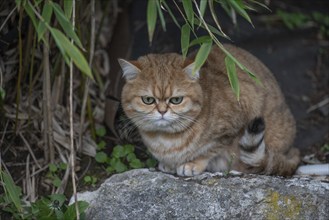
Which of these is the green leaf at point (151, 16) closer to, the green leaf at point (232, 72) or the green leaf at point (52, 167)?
the green leaf at point (232, 72)

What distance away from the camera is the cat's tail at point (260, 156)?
421cm

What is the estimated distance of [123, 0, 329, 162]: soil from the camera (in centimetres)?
551

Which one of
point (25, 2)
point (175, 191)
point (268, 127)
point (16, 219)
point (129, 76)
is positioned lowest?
point (16, 219)

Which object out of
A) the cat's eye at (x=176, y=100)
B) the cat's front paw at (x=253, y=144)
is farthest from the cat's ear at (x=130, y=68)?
the cat's front paw at (x=253, y=144)

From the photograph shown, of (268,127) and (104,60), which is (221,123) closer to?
(268,127)

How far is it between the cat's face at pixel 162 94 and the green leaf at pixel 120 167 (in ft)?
1.49

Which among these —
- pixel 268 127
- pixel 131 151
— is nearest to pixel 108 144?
pixel 131 151

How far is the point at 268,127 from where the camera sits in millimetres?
4758

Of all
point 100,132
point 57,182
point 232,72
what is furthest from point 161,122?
point 100,132

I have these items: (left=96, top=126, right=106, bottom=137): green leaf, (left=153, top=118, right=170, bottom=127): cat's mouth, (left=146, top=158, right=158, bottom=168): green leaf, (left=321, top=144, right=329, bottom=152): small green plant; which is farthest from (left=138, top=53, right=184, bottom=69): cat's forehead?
(left=321, top=144, right=329, bottom=152): small green plant

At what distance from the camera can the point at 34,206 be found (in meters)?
4.26

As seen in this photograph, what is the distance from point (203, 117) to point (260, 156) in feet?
1.42

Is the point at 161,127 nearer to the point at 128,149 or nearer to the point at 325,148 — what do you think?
the point at 128,149

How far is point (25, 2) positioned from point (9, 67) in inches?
52.5
